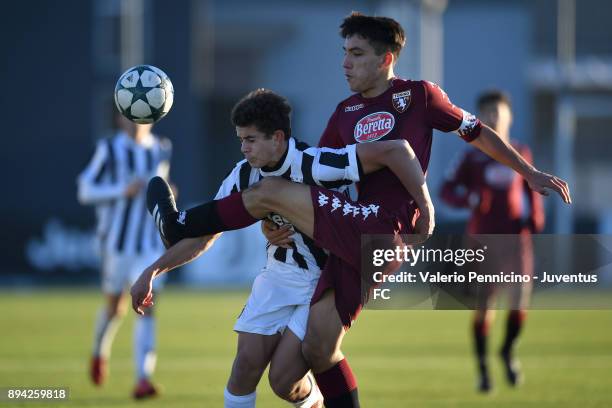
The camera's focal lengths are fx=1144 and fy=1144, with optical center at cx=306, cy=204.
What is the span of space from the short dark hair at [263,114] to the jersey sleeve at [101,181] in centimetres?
388

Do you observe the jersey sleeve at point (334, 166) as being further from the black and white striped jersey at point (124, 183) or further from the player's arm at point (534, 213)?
the player's arm at point (534, 213)

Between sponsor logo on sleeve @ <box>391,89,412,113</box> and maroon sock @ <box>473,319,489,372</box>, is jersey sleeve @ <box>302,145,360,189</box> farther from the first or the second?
maroon sock @ <box>473,319,489,372</box>

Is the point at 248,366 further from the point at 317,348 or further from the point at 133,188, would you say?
the point at 133,188

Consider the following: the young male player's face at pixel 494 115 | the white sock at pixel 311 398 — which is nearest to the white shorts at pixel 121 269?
the young male player's face at pixel 494 115

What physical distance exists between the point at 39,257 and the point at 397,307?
53.0 ft

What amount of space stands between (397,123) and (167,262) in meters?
1.38

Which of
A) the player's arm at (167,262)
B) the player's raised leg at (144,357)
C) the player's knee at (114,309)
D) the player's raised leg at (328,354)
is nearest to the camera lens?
the player's arm at (167,262)

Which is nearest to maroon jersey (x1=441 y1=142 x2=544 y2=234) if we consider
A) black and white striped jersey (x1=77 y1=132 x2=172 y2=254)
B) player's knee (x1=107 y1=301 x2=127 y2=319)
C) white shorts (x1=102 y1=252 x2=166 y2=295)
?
black and white striped jersey (x1=77 y1=132 x2=172 y2=254)

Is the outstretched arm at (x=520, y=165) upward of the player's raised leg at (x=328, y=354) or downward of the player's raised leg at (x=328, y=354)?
upward

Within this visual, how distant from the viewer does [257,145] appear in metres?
5.66

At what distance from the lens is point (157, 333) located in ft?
44.2

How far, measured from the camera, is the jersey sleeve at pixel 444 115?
5977mm

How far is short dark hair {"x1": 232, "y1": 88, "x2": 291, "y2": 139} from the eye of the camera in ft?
18.5

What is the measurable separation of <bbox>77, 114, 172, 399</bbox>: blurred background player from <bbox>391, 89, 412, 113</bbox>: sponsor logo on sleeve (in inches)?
147
